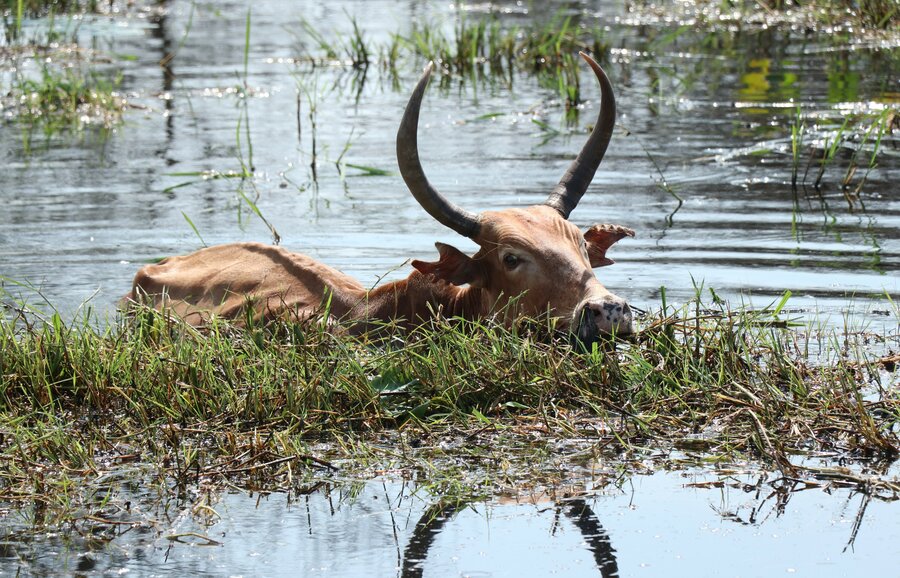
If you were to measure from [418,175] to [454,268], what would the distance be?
17.9 inches

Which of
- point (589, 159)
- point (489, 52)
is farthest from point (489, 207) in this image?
point (489, 52)

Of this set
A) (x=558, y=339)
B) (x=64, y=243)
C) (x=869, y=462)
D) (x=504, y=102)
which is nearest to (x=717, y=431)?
(x=869, y=462)

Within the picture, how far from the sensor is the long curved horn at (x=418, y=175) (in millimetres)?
6371

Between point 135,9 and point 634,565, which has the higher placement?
point 135,9

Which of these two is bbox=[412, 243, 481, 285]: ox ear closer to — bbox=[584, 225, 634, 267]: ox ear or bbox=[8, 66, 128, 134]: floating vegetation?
bbox=[584, 225, 634, 267]: ox ear

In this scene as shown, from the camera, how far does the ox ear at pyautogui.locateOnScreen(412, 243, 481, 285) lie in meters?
6.44

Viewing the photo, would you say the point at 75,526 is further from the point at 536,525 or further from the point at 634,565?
the point at 634,565

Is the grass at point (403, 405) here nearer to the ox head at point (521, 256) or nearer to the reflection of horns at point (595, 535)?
the ox head at point (521, 256)

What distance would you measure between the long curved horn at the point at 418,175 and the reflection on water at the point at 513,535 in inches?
77.9

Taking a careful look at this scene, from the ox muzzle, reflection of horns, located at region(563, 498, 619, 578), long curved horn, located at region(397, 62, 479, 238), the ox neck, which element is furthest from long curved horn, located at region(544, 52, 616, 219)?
reflection of horns, located at region(563, 498, 619, 578)

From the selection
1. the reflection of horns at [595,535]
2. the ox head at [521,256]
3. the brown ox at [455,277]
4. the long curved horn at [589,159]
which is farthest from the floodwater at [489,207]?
the ox head at [521,256]

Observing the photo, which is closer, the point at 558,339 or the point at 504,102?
the point at 558,339

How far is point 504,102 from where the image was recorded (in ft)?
47.3

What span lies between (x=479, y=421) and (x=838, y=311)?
2.75m
